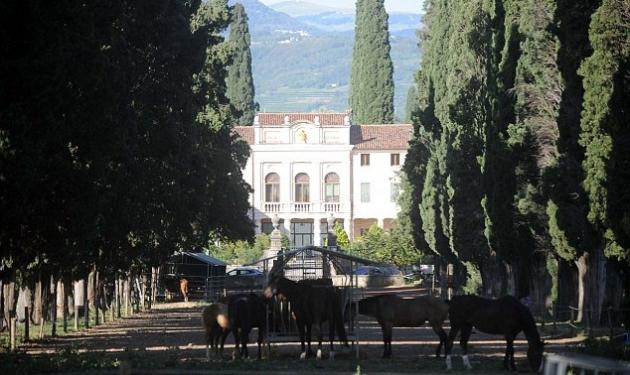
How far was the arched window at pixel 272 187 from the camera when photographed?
120m

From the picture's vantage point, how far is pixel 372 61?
371 ft

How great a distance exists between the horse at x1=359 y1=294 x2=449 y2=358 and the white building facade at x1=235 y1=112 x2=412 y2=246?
88.6 metres

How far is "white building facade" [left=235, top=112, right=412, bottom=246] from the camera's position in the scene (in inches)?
4636

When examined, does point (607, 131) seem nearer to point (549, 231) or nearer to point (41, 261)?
point (549, 231)

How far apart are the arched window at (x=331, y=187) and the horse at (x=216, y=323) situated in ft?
301

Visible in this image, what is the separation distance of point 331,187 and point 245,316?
93269 millimetres

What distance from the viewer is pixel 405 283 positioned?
79625 millimetres

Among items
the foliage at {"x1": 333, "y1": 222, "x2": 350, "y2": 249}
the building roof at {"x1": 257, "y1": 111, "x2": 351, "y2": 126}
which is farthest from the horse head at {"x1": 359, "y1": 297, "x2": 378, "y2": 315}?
the building roof at {"x1": 257, "y1": 111, "x2": 351, "y2": 126}

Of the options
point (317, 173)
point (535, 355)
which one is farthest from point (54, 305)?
point (317, 173)

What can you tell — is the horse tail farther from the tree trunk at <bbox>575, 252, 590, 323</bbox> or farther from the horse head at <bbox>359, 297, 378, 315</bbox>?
the tree trunk at <bbox>575, 252, 590, 323</bbox>

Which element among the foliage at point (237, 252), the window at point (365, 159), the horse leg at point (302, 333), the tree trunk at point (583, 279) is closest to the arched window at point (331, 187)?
the window at point (365, 159)

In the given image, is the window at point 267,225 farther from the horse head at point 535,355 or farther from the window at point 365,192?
the horse head at point 535,355

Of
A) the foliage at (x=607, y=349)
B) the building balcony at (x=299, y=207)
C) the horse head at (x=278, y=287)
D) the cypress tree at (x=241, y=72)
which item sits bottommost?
the foliage at (x=607, y=349)

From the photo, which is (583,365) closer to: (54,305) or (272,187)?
(54,305)
